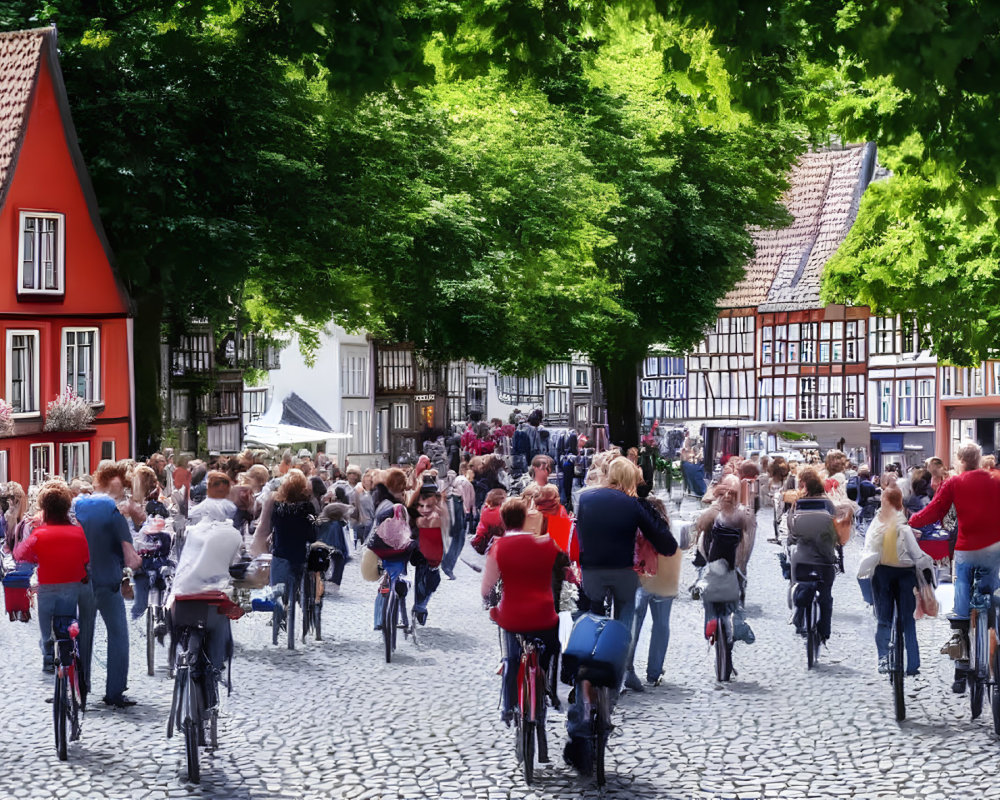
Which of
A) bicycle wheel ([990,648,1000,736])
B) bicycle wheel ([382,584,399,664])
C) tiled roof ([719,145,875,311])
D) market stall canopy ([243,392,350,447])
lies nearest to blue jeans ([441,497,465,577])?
bicycle wheel ([382,584,399,664])

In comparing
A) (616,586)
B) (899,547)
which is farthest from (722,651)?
(616,586)

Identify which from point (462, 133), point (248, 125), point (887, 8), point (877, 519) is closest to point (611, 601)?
point (877, 519)

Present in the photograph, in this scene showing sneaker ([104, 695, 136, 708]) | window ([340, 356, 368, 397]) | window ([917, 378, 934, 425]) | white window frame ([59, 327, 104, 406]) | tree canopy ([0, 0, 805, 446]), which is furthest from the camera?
window ([340, 356, 368, 397])

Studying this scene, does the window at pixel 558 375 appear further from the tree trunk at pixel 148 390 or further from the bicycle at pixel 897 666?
the bicycle at pixel 897 666

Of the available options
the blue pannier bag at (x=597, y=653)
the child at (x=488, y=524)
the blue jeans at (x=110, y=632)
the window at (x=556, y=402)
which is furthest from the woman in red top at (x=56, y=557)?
the window at (x=556, y=402)

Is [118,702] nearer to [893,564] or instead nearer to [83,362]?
[893,564]

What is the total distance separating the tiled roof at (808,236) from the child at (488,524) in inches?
1977

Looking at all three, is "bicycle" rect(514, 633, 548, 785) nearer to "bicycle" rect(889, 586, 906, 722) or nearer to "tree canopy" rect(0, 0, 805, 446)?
"bicycle" rect(889, 586, 906, 722)

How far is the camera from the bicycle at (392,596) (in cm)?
1622

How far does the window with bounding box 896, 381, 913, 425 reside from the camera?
63906 millimetres

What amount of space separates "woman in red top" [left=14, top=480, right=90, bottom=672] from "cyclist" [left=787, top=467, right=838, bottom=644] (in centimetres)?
619

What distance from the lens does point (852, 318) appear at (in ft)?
218

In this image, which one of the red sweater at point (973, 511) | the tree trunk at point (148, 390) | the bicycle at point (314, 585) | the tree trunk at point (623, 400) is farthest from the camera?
A: the tree trunk at point (623, 400)

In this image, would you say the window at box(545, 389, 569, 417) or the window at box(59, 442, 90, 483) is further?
the window at box(545, 389, 569, 417)
